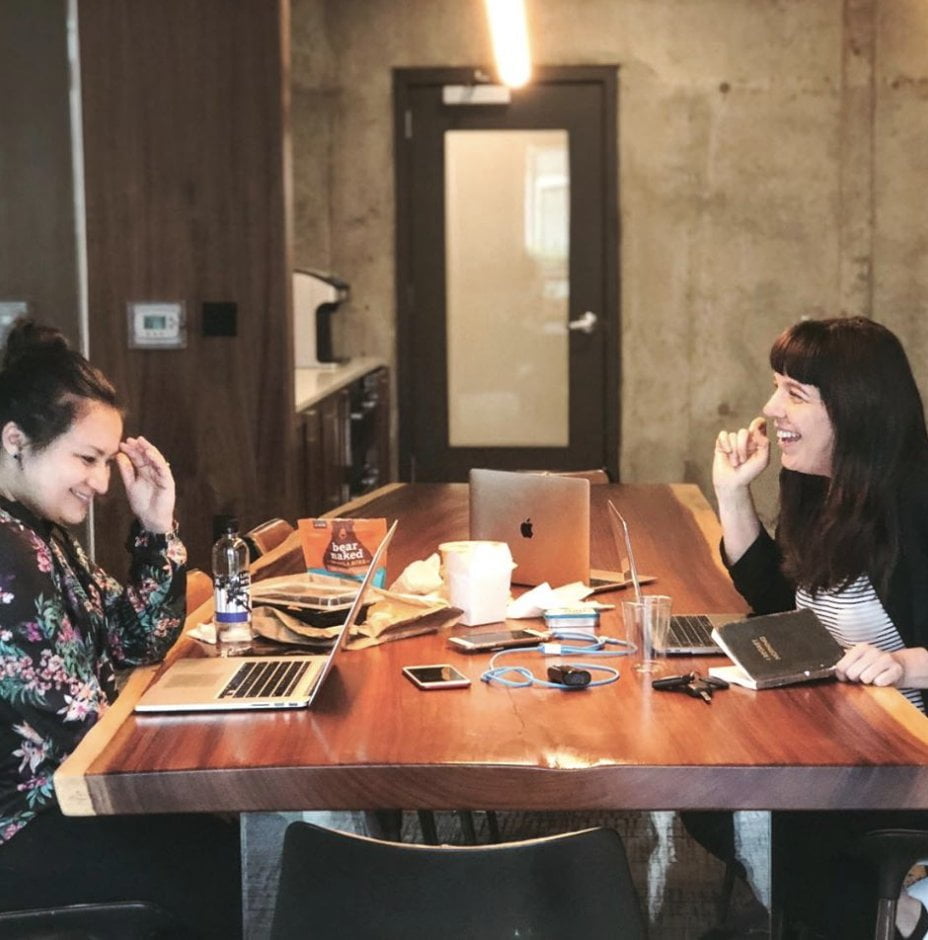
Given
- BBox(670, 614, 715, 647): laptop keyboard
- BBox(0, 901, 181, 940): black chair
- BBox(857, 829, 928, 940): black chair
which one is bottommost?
BBox(0, 901, 181, 940): black chair

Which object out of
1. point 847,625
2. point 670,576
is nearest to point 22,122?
point 670,576

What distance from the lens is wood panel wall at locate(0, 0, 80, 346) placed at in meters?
4.82

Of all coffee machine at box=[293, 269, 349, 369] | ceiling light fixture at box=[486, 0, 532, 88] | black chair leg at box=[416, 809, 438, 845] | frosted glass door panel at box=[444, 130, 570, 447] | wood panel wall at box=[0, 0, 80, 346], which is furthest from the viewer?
frosted glass door panel at box=[444, 130, 570, 447]

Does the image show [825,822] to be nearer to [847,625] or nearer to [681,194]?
[847,625]

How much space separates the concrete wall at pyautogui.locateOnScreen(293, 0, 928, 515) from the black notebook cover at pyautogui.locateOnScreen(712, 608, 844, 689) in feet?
18.7

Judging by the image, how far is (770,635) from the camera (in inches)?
85.1

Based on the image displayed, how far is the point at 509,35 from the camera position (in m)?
5.47

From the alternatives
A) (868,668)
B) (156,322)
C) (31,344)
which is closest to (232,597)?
(31,344)

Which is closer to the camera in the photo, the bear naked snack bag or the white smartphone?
the white smartphone

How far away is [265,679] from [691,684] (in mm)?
616

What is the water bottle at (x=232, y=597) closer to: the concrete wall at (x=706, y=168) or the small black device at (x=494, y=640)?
the small black device at (x=494, y=640)

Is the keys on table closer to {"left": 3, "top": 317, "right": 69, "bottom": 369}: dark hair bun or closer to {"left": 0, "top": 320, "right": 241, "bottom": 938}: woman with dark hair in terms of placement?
{"left": 0, "top": 320, "right": 241, "bottom": 938}: woman with dark hair

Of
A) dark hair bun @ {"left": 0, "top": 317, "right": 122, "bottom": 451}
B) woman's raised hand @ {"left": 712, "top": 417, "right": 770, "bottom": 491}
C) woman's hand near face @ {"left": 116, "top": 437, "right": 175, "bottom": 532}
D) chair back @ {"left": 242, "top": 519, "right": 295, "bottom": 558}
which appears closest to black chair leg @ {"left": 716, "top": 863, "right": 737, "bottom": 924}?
woman's raised hand @ {"left": 712, "top": 417, "right": 770, "bottom": 491}

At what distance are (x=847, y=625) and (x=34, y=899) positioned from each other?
1.41m
